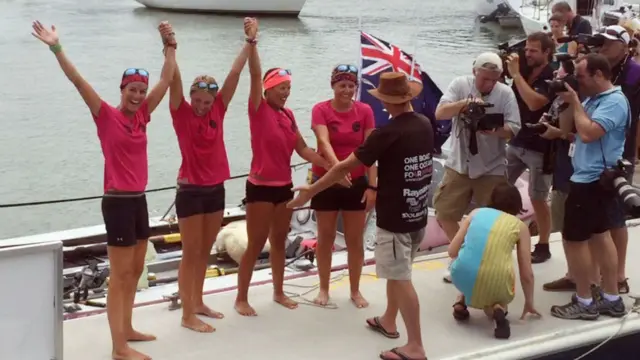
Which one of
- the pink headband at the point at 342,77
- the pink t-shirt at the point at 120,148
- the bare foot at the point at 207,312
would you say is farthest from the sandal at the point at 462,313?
the pink t-shirt at the point at 120,148

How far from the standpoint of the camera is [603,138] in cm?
513

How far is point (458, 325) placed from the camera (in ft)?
17.6

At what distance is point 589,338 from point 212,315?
7.32 feet

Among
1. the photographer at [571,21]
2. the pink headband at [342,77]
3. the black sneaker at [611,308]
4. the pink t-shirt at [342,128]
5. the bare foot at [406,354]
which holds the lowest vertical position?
the bare foot at [406,354]

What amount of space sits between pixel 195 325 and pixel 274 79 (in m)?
1.51

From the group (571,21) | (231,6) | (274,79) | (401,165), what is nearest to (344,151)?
(274,79)

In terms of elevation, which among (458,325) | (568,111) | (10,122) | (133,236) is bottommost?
(10,122)

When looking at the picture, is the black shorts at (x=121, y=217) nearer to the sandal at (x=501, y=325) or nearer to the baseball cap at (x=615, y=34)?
the sandal at (x=501, y=325)

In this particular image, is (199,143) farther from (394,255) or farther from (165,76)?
(394,255)

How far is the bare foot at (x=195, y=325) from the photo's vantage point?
514cm

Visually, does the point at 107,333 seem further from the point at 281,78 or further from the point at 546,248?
the point at 546,248

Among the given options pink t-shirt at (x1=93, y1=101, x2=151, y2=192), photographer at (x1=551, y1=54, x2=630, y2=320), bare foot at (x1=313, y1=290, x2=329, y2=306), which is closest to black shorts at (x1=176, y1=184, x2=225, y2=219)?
pink t-shirt at (x1=93, y1=101, x2=151, y2=192)

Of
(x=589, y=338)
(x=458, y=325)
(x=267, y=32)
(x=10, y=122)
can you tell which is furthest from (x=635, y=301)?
(x=267, y=32)

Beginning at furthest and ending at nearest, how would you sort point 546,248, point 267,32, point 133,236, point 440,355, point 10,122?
point 267,32, point 10,122, point 546,248, point 440,355, point 133,236
